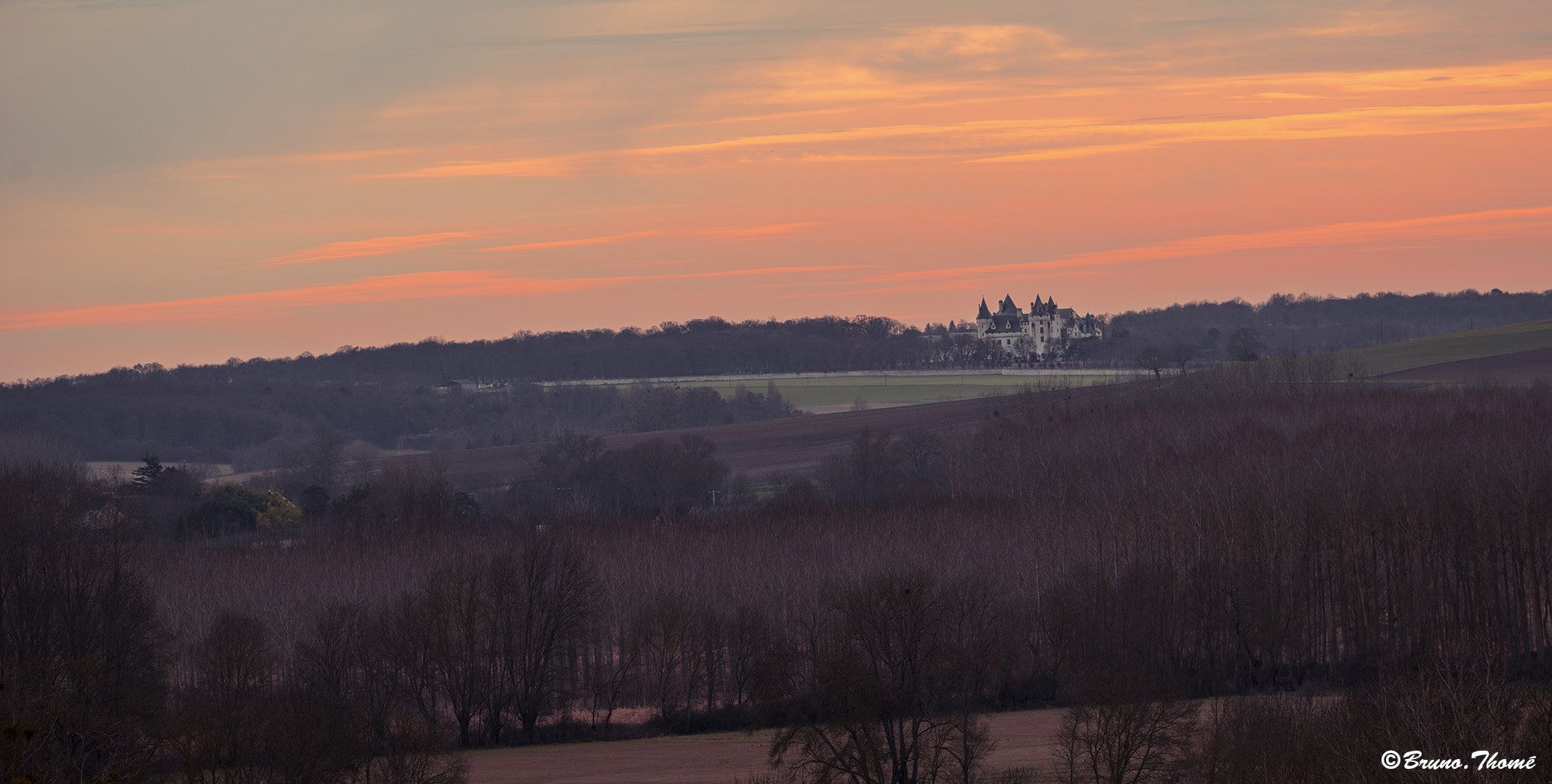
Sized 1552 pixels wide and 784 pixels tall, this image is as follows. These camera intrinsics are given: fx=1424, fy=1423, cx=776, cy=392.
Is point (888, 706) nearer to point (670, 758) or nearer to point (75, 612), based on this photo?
point (670, 758)

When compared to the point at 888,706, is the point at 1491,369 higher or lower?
higher

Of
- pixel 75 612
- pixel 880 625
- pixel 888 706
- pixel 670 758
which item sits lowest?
pixel 670 758

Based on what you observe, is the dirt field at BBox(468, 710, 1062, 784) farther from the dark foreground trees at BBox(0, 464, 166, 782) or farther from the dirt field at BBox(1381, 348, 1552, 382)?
the dirt field at BBox(1381, 348, 1552, 382)

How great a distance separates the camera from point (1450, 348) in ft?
593

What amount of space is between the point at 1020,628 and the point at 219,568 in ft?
153

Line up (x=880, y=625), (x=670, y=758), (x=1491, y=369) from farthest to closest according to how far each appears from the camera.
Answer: (x=1491, y=369) < (x=670, y=758) < (x=880, y=625)

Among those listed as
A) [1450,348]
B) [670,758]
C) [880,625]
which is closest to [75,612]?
[670,758]

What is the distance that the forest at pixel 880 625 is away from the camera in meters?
45.0

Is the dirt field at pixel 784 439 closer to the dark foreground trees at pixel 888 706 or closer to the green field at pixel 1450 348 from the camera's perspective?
the green field at pixel 1450 348

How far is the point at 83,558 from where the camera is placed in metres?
61.5

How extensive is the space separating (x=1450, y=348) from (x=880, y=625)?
6009 inches

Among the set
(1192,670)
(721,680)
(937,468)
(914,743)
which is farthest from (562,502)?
(914,743)

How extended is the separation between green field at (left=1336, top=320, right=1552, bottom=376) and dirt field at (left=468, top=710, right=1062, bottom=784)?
12689cm

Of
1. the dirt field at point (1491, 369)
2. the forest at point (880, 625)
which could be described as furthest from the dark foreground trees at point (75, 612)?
the dirt field at point (1491, 369)
